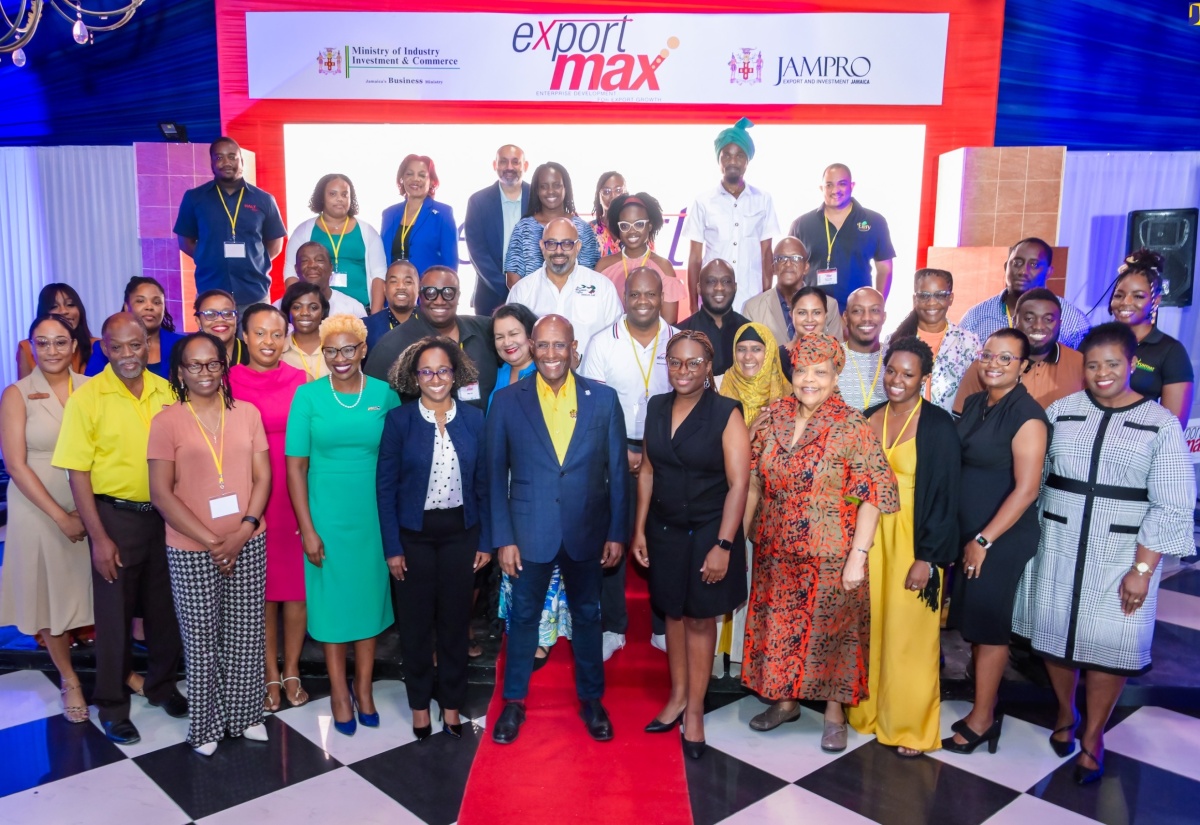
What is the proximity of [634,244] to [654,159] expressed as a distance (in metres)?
2.59

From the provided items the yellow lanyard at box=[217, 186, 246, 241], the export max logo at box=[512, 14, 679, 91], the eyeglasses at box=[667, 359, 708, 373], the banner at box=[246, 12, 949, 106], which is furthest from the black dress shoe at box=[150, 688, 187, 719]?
the export max logo at box=[512, 14, 679, 91]

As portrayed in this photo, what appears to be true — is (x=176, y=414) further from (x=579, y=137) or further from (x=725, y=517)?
(x=579, y=137)

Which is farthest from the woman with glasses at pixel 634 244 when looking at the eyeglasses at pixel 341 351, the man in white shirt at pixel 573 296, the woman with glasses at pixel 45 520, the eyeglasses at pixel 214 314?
the woman with glasses at pixel 45 520

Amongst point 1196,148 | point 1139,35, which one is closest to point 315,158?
point 1139,35

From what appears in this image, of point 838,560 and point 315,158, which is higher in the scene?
point 315,158

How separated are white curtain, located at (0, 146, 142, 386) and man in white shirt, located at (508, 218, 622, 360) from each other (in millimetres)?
5057

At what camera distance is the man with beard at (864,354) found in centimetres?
362

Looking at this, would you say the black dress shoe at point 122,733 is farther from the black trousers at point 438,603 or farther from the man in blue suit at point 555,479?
the man in blue suit at point 555,479

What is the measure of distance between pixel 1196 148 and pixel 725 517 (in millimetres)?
6914

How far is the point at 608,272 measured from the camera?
4676 millimetres

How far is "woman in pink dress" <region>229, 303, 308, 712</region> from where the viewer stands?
346cm

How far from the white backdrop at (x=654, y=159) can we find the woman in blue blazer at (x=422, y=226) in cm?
176

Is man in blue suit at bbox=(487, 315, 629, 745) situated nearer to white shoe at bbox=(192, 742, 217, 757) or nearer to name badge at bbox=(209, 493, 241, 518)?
name badge at bbox=(209, 493, 241, 518)

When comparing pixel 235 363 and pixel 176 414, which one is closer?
pixel 176 414
